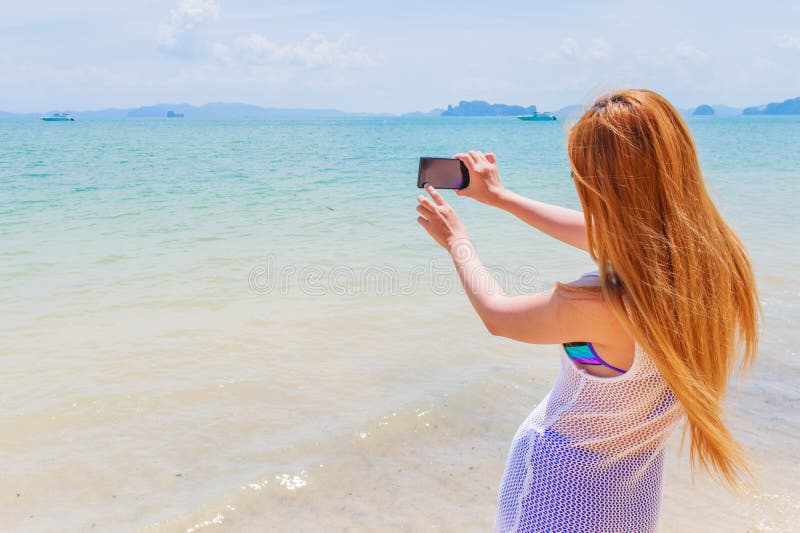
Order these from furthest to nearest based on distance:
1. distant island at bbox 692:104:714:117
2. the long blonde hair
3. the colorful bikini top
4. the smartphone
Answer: distant island at bbox 692:104:714:117 < the smartphone < the colorful bikini top < the long blonde hair

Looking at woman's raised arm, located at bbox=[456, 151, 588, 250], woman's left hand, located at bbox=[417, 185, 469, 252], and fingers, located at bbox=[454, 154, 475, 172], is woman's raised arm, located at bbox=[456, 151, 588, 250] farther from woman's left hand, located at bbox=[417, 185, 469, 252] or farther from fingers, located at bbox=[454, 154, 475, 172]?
woman's left hand, located at bbox=[417, 185, 469, 252]

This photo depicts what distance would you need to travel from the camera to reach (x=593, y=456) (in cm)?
166

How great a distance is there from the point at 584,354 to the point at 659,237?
1.15 ft

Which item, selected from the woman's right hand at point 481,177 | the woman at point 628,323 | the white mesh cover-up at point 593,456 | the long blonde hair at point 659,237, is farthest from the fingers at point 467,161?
the white mesh cover-up at point 593,456

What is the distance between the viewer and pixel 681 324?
1460mm

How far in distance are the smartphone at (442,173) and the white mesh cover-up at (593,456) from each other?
2.49 ft

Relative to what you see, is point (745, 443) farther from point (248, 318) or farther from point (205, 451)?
point (248, 318)

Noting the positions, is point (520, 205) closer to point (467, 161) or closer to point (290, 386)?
point (467, 161)

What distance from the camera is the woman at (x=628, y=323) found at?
1449 millimetres

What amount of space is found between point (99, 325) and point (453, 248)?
5519 millimetres

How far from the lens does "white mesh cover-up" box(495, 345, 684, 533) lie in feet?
5.24

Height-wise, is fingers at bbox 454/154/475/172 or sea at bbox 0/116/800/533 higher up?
fingers at bbox 454/154/475/172

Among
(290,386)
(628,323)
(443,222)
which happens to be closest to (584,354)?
(628,323)

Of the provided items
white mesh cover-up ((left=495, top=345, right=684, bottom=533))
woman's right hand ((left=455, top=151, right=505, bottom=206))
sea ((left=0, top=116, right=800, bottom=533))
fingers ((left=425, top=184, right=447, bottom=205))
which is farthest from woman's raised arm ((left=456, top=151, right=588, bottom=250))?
white mesh cover-up ((left=495, top=345, right=684, bottom=533))
